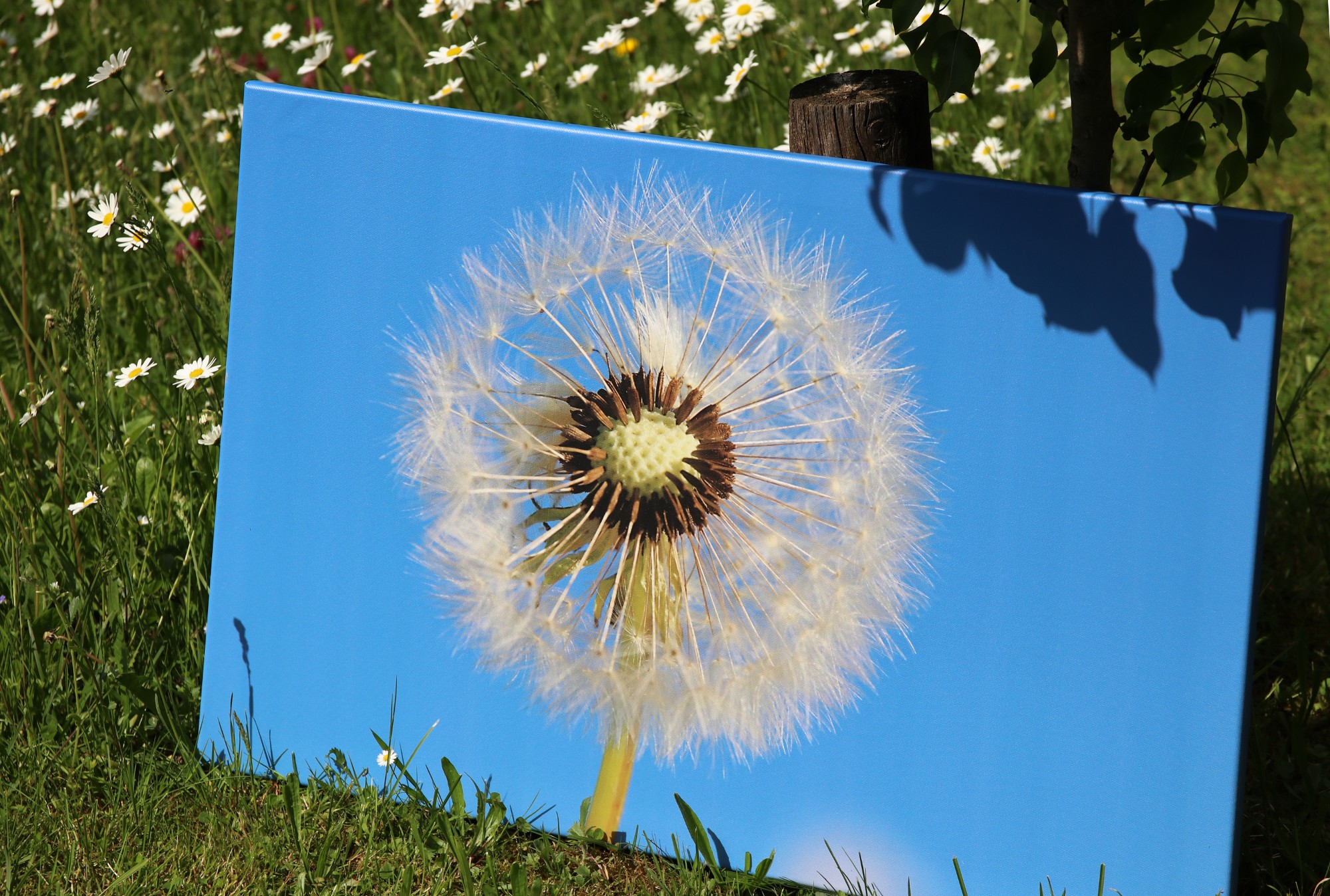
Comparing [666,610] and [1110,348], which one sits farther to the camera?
[666,610]

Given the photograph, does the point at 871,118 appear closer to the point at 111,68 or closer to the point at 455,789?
the point at 455,789

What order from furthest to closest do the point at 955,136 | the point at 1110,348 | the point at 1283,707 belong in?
the point at 955,136
the point at 1283,707
the point at 1110,348

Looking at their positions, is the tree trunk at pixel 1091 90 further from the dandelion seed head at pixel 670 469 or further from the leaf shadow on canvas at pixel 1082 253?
the dandelion seed head at pixel 670 469

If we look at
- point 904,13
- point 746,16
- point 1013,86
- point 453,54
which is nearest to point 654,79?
point 746,16

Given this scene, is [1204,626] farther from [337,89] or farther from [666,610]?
[337,89]

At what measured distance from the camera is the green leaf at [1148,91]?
1454mm

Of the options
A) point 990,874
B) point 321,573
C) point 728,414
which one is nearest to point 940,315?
point 728,414

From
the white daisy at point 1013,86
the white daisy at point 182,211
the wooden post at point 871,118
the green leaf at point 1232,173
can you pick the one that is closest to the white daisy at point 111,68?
the white daisy at point 182,211

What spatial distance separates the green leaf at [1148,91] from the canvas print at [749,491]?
0.80ft

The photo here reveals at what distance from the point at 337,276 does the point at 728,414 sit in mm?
614

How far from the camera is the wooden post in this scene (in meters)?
1.61

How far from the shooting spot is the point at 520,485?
1.68 meters

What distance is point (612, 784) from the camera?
170cm

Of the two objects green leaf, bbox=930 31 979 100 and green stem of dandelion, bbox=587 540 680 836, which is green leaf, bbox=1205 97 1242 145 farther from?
green stem of dandelion, bbox=587 540 680 836
